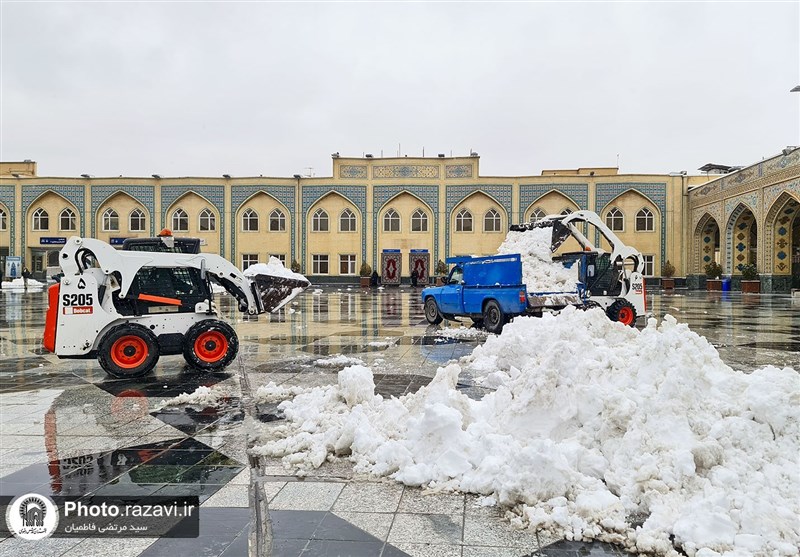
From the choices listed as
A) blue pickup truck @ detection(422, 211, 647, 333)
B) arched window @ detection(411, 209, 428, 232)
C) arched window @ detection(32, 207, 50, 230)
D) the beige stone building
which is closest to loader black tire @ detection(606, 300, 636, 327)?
blue pickup truck @ detection(422, 211, 647, 333)

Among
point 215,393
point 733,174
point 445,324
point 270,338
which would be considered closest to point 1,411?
point 215,393

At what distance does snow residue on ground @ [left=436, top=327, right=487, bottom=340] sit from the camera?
13.5m

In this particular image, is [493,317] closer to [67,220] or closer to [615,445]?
[615,445]

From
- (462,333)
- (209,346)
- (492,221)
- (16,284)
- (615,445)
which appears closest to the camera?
(615,445)

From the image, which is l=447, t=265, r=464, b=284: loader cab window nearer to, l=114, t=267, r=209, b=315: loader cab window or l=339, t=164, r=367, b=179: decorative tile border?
l=114, t=267, r=209, b=315: loader cab window

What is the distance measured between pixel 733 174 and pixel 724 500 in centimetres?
3862

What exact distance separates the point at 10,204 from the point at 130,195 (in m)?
9.65

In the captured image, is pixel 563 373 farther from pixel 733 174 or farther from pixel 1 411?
pixel 733 174

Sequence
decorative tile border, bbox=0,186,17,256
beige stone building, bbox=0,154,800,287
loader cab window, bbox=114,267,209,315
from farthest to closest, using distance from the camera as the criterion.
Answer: decorative tile border, bbox=0,186,17,256 < beige stone building, bbox=0,154,800,287 < loader cab window, bbox=114,267,209,315

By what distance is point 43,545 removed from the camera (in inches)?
135

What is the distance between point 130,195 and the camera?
4531 centimetres

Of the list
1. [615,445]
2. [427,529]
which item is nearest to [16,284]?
[427,529]

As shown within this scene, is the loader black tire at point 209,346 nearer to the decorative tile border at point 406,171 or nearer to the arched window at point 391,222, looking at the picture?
the arched window at point 391,222

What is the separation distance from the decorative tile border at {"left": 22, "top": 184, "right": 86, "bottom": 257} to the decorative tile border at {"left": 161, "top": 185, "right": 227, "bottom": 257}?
247 inches
